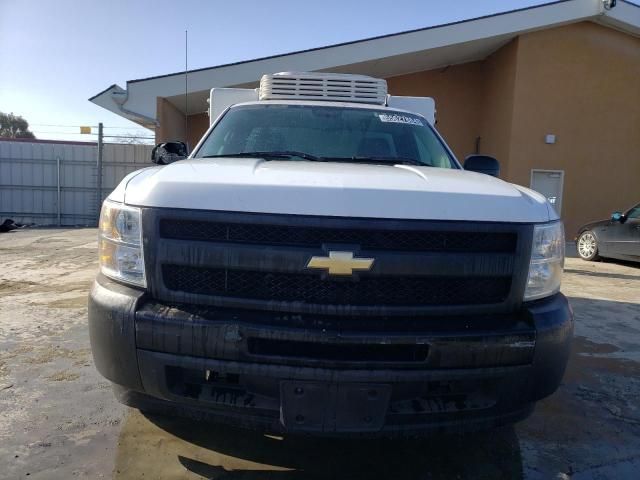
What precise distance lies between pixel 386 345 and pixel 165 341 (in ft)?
3.03

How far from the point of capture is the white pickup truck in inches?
80.0

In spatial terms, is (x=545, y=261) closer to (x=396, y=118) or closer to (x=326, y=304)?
(x=326, y=304)

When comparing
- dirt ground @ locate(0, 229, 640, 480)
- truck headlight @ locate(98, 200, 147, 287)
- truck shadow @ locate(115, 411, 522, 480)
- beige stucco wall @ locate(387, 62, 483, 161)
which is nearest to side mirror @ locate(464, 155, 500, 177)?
dirt ground @ locate(0, 229, 640, 480)

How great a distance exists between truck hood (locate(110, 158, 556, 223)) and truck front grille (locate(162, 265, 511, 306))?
0.91 feet

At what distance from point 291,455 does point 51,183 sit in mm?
17161

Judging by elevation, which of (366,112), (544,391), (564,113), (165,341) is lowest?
(544,391)

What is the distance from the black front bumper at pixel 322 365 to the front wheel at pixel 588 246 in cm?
995

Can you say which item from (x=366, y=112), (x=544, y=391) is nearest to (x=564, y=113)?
(x=366, y=112)

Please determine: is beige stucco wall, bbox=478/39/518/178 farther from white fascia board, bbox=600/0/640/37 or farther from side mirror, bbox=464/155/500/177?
side mirror, bbox=464/155/500/177

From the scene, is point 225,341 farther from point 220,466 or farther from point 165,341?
point 220,466

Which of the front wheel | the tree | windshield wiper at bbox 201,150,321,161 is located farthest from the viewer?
the tree

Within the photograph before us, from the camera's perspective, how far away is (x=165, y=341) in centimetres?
206

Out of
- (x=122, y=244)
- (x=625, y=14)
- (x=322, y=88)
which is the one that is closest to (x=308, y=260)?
(x=122, y=244)

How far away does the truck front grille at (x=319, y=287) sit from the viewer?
6.96ft
